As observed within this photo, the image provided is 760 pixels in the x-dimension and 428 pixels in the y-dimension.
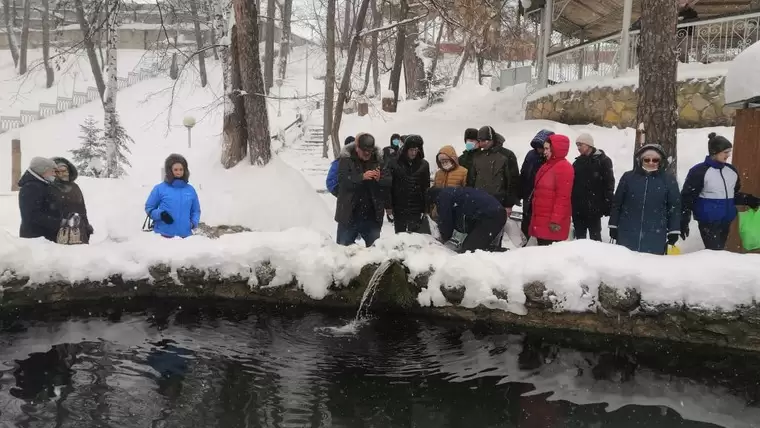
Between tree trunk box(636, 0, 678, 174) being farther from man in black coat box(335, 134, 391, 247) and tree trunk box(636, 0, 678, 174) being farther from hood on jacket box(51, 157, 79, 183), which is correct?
hood on jacket box(51, 157, 79, 183)

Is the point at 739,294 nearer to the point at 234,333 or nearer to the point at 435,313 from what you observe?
the point at 435,313

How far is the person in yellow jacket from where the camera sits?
585cm

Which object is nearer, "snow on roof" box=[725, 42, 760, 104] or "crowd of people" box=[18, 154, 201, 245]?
"crowd of people" box=[18, 154, 201, 245]

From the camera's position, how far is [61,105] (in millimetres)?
30109

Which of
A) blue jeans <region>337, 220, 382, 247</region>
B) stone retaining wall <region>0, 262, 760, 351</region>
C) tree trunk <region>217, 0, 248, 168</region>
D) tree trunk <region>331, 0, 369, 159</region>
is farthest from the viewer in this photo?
tree trunk <region>331, 0, 369, 159</region>

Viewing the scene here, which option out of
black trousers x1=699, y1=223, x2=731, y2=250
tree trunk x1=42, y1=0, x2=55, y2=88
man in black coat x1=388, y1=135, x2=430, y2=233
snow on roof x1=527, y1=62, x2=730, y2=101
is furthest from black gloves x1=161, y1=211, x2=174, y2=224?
tree trunk x1=42, y1=0, x2=55, y2=88

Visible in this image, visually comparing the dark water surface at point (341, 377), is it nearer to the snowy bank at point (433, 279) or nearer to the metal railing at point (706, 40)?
the snowy bank at point (433, 279)

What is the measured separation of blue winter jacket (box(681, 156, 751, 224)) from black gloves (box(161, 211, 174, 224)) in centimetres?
528

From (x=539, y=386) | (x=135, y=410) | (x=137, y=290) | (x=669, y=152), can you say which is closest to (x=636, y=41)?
(x=669, y=152)

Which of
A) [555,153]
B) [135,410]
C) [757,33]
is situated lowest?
[135,410]

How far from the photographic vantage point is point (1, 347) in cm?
436

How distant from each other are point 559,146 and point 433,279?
6.17ft

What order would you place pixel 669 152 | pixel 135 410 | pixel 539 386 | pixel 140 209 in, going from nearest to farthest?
pixel 135 410 < pixel 539 386 < pixel 669 152 < pixel 140 209

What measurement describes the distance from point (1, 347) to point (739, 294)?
18.3 feet
